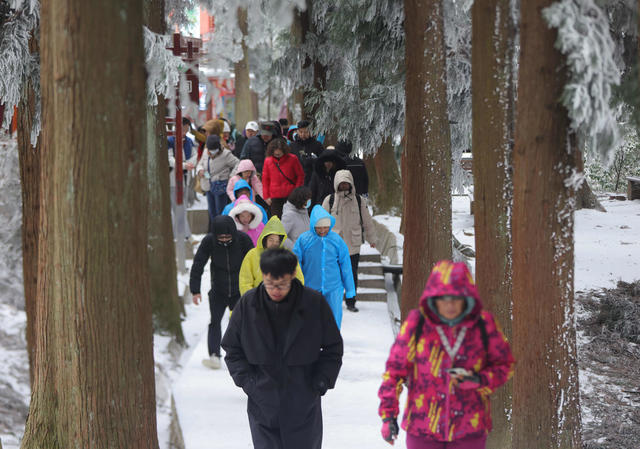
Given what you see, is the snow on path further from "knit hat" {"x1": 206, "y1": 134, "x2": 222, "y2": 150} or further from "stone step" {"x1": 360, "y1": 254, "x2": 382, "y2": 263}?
"knit hat" {"x1": 206, "y1": 134, "x2": 222, "y2": 150}

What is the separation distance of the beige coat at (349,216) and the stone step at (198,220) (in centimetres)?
676

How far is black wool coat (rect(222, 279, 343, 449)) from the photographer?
185 inches

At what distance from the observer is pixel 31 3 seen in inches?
291

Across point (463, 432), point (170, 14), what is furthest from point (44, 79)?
point (170, 14)

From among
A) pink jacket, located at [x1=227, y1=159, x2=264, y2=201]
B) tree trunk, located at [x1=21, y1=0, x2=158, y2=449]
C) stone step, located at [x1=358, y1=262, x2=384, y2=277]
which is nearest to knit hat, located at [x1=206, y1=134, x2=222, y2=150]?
pink jacket, located at [x1=227, y1=159, x2=264, y2=201]

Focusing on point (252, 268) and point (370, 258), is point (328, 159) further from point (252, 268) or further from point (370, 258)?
point (252, 268)

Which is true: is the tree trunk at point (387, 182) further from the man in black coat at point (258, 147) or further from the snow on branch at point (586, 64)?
the snow on branch at point (586, 64)

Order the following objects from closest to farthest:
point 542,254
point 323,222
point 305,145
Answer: point 542,254, point 323,222, point 305,145

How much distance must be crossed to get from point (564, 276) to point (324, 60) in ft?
33.8

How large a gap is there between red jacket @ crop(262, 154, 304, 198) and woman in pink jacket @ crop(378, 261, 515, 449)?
8.47 meters

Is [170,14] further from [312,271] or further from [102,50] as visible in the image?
[102,50]

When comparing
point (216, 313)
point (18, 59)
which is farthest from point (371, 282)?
point (18, 59)

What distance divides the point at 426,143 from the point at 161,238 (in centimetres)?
423

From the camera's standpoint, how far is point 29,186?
8391 mm
